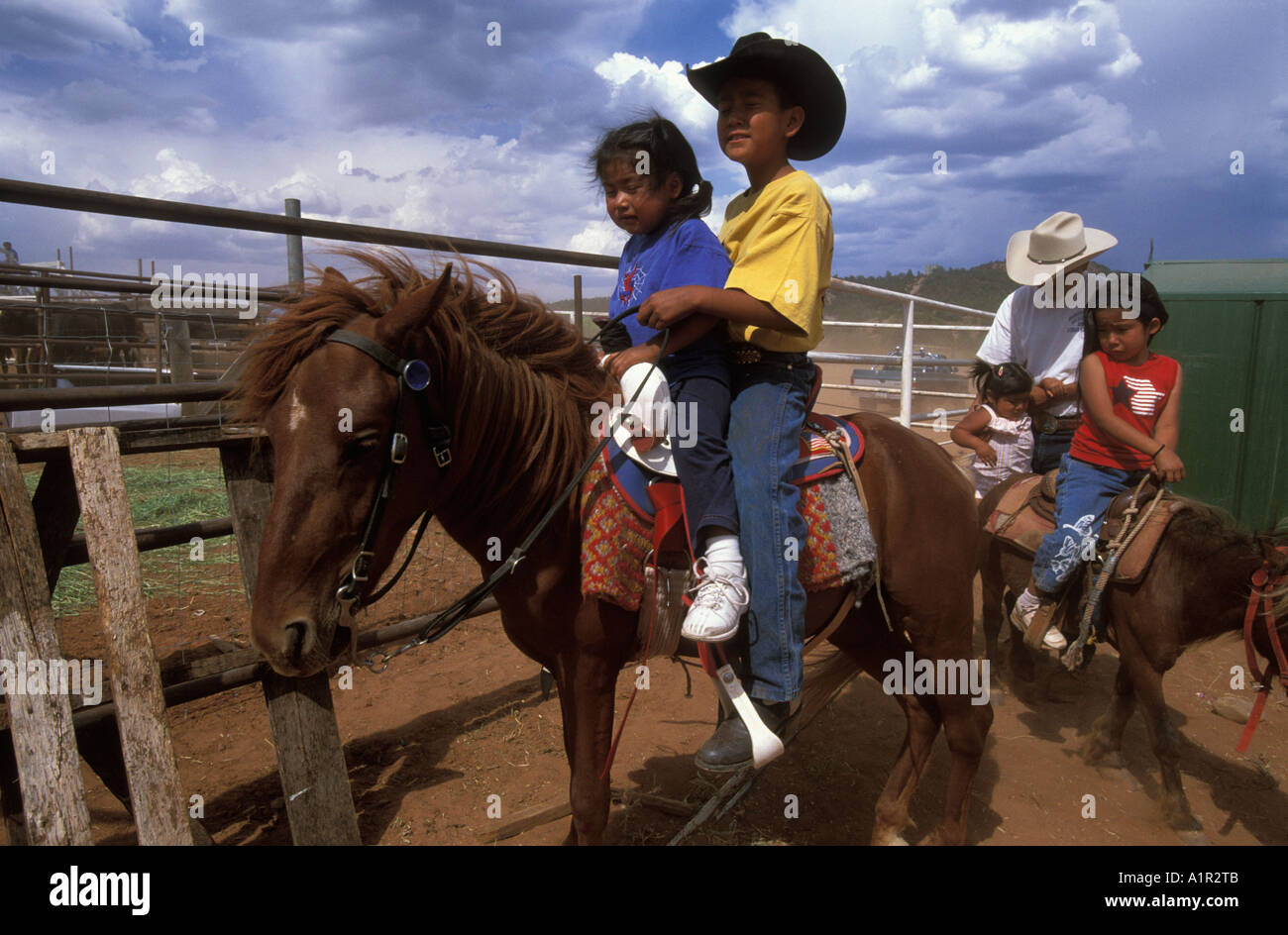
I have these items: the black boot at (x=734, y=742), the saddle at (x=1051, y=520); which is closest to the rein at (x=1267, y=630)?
the saddle at (x=1051, y=520)

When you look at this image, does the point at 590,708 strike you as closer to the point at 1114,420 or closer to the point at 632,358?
the point at 632,358

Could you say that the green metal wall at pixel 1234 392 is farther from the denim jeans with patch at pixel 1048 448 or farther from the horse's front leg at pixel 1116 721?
the horse's front leg at pixel 1116 721

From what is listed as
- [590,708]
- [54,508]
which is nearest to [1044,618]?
[590,708]

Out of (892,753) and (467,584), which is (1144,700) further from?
(467,584)

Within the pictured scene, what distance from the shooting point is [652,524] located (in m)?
2.33

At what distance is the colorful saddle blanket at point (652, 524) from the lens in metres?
2.24

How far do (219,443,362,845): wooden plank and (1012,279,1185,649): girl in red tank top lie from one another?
12.0 ft

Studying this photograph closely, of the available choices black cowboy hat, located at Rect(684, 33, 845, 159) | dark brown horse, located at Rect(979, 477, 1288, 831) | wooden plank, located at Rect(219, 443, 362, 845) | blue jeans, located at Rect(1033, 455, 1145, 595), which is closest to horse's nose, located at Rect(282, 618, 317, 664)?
wooden plank, located at Rect(219, 443, 362, 845)

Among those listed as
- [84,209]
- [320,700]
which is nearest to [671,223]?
[84,209]

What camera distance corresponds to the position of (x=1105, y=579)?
364cm

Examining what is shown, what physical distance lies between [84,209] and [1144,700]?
16.7ft

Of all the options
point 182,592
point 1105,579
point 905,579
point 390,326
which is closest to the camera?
point 390,326

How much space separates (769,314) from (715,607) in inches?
36.3
